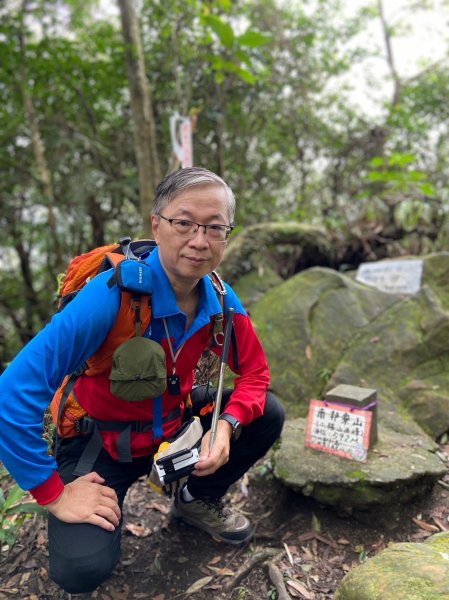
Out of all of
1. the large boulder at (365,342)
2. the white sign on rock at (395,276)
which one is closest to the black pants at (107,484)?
the large boulder at (365,342)

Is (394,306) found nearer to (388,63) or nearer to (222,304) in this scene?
(222,304)

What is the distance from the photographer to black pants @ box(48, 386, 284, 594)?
1.89 metres

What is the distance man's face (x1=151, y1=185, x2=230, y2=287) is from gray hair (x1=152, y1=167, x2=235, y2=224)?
0.02 meters

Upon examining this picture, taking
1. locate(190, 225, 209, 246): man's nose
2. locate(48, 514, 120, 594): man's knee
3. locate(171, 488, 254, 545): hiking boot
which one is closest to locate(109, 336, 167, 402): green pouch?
locate(190, 225, 209, 246): man's nose

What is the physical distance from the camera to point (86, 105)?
24.5 feet

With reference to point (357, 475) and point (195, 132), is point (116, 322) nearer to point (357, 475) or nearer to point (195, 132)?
point (357, 475)

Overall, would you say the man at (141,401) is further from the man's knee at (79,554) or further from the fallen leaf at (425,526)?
the fallen leaf at (425,526)

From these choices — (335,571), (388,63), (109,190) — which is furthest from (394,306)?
(388,63)

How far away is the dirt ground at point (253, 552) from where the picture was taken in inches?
89.5

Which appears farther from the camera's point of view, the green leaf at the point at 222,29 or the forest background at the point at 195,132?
the forest background at the point at 195,132

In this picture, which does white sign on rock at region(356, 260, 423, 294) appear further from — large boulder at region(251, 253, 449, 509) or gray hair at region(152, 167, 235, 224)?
gray hair at region(152, 167, 235, 224)

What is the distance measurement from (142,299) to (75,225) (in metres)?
6.34

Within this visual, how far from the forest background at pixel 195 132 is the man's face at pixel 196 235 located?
10.4 feet

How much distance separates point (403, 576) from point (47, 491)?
4.56 ft
